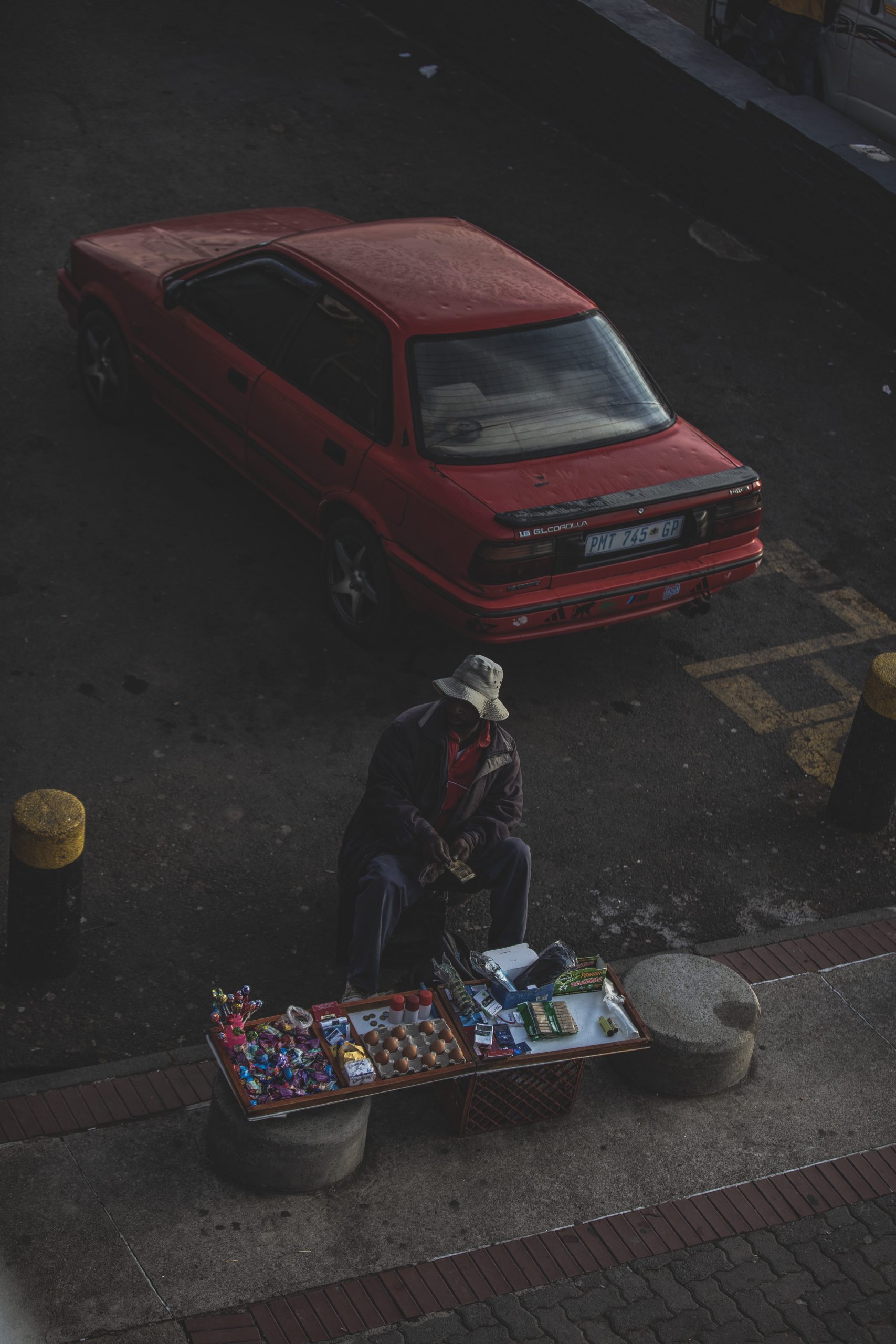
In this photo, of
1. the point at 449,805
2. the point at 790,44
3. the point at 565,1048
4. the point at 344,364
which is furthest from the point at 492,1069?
the point at 790,44

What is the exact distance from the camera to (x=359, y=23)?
54.5 ft

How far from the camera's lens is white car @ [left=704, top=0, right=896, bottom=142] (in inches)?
531

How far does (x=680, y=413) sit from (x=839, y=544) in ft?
5.48

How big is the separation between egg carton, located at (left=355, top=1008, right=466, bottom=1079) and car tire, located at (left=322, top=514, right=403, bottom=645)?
2968 mm

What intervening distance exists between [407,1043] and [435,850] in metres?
0.85

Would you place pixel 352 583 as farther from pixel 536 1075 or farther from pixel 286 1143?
pixel 286 1143

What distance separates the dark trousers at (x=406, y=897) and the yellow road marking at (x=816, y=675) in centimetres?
237

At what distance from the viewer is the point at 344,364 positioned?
8359 mm

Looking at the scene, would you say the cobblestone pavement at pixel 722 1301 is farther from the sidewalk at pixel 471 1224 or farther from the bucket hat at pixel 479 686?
the bucket hat at pixel 479 686

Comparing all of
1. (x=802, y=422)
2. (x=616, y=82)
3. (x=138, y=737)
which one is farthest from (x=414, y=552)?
(x=616, y=82)

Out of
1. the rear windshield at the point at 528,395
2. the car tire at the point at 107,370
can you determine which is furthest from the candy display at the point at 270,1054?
the car tire at the point at 107,370

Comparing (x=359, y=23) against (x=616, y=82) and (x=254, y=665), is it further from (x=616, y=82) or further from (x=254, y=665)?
(x=254, y=665)

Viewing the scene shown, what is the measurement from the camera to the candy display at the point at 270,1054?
527 centimetres

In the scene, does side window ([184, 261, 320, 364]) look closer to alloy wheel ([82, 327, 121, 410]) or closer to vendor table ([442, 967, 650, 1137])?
alloy wheel ([82, 327, 121, 410])
